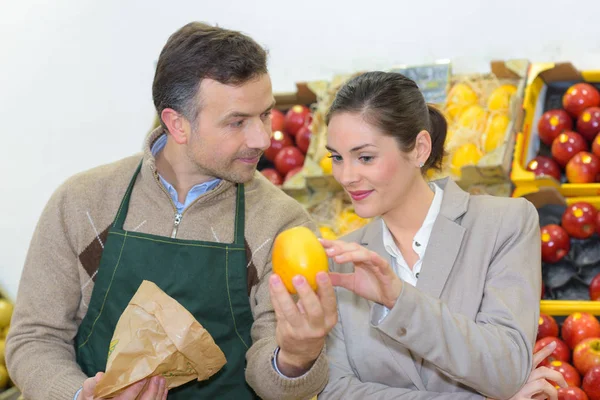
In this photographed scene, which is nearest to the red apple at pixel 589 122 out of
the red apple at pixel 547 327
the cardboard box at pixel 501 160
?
the cardboard box at pixel 501 160

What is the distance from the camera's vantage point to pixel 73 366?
225 cm

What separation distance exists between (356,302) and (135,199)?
0.77m

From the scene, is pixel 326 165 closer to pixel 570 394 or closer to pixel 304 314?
pixel 570 394

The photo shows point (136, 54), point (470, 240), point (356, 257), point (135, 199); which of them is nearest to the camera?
point (356, 257)

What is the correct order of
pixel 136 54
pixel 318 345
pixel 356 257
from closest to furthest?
pixel 356 257
pixel 318 345
pixel 136 54

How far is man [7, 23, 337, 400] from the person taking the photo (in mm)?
2264

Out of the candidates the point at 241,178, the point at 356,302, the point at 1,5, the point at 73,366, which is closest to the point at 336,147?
the point at 241,178

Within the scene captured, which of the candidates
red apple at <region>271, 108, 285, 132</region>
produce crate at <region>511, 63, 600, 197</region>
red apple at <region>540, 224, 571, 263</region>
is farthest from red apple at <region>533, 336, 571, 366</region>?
red apple at <region>271, 108, 285, 132</region>

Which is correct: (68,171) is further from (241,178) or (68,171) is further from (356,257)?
(356,257)

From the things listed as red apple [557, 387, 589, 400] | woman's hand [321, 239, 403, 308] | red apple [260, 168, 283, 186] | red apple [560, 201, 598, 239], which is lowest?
red apple [557, 387, 589, 400]

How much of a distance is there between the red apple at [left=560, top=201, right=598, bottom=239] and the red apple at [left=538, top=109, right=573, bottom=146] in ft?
1.39

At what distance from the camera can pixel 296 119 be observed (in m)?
4.18

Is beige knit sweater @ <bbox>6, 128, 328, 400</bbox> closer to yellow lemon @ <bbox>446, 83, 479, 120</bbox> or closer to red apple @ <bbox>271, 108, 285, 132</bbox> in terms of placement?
yellow lemon @ <bbox>446, 83, 479, 120</bbox>

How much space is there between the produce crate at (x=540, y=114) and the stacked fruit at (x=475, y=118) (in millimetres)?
101
